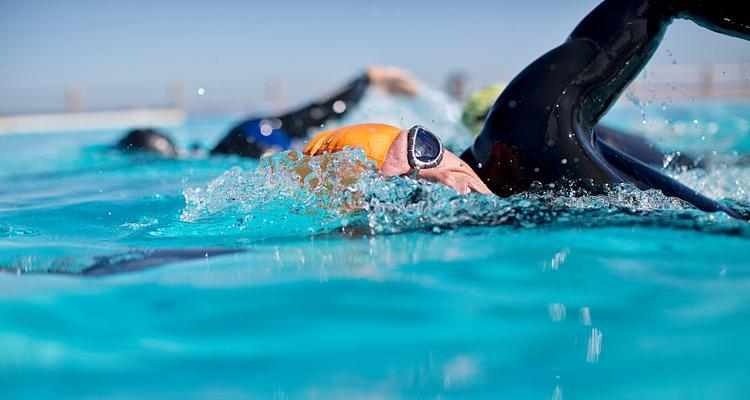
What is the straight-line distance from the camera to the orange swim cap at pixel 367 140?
9.54 feet

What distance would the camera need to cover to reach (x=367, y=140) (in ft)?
9.58

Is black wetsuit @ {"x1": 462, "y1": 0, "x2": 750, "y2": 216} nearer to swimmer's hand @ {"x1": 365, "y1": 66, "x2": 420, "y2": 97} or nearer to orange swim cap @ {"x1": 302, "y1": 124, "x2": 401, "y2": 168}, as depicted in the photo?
orange swim cap @ {"x1": 302, "y1": 124, "x2": 401, "y2": 168}

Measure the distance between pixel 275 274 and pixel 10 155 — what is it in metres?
9.43

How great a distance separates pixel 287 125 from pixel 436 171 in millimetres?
4696

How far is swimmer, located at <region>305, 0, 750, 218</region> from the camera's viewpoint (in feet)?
9.51

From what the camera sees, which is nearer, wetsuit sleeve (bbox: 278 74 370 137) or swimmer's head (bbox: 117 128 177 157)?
wetsuit sleeve (bbox: 278 74 370 137)

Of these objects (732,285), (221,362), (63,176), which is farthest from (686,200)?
(63,176)

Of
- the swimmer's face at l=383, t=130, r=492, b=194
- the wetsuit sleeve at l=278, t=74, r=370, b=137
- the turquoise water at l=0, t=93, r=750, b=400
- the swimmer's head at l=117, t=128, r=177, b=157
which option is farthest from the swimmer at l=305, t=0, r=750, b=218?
the swimmer's head at l=117, t=128, r=177, b=157

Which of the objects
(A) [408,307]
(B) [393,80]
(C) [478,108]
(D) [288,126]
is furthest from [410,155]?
(B) [393,80]

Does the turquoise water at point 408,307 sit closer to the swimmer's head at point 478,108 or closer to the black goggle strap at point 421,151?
the black goggle strap at point 421,151

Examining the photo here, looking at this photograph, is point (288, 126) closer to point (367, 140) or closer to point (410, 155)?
point (367, 140)

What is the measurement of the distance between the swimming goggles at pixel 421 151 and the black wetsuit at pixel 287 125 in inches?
171

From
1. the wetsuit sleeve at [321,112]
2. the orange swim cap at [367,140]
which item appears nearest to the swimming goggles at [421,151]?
the orange swim cap at [367,140]

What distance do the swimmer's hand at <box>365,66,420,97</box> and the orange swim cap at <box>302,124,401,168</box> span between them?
4.73 metres
